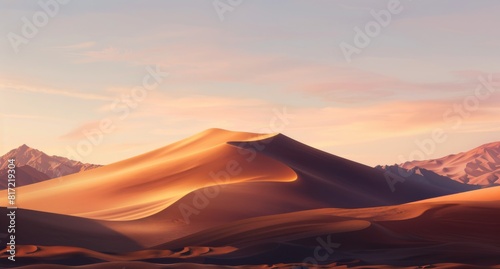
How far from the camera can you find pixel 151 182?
72438 mm

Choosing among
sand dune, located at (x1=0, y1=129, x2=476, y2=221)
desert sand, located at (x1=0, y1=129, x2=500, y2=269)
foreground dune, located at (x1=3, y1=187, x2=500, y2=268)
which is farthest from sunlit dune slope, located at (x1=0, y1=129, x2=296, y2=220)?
foreground dune, located at (x1=3, y1=187, x2=500, y2=268)

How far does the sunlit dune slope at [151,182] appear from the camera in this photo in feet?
214

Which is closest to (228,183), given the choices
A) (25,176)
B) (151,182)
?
(151,182)

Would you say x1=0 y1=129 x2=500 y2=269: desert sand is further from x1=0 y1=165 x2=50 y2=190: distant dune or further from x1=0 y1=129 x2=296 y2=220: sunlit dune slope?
x1=0 y1=165 x2=50 y2=190: distant dune

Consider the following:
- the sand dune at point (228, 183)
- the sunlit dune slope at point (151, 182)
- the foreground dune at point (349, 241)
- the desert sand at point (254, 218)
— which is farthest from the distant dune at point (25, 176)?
the foreground dune at point (349, 241)

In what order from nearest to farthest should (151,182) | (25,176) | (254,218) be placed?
→ (254,218) < (151,182) < (25,176)

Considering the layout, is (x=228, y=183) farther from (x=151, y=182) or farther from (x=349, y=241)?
(x=349, y=241)

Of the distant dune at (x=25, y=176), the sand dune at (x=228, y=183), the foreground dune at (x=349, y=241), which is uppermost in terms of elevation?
the distant dune at (x=25, y=176)

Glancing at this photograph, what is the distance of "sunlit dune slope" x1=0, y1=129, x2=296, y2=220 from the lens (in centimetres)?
6519

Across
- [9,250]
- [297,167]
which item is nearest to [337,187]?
[297,167]

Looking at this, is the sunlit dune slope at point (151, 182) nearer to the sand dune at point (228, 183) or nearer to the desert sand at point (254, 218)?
the sand dune at point (228, 183)

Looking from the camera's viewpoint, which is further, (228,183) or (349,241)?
(228,183)

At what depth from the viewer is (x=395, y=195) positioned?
82.4 meters

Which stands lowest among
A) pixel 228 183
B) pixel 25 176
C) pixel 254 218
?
pixel 254 218
